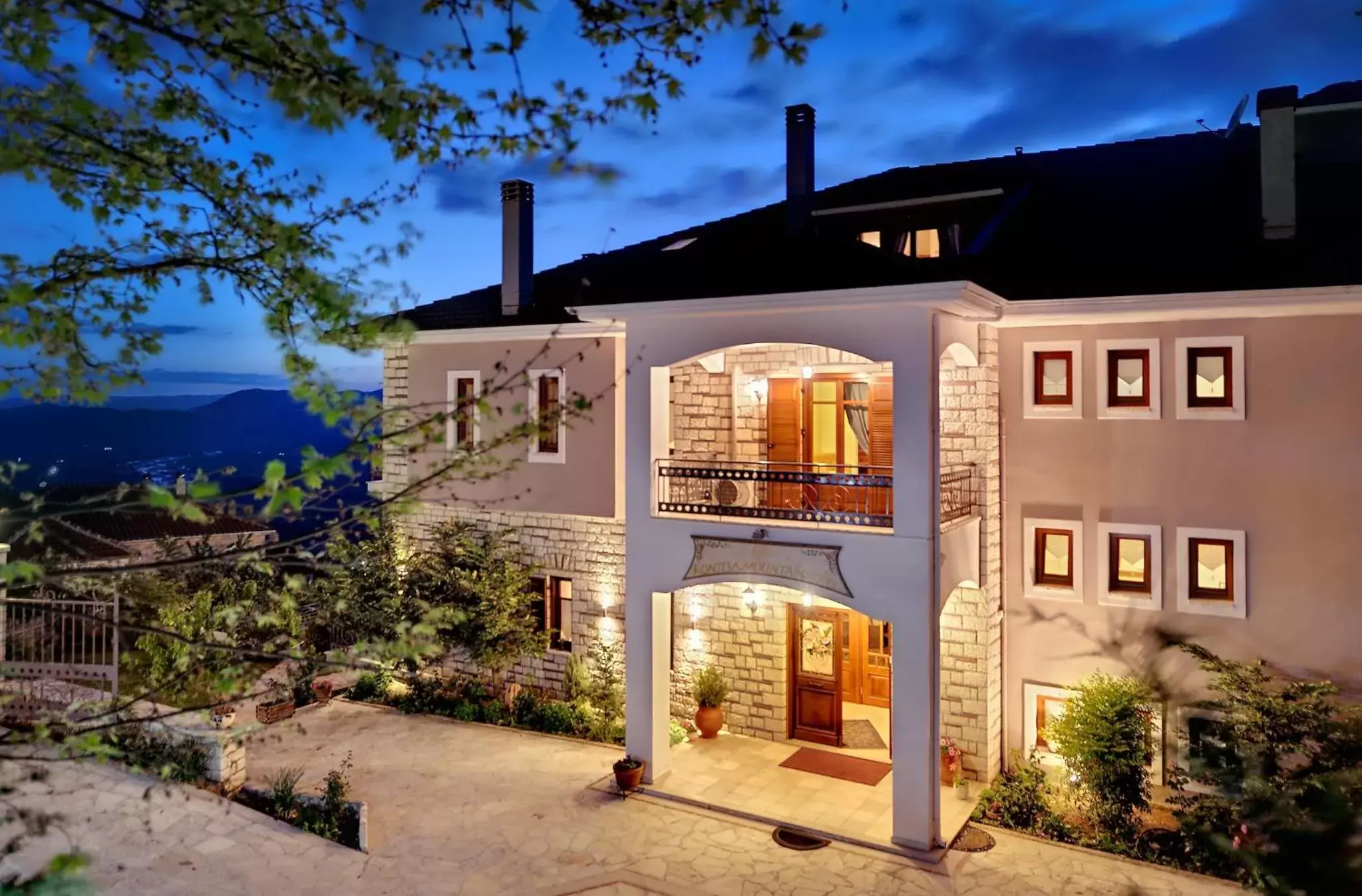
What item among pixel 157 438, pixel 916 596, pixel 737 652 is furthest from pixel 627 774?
pixel 157 438

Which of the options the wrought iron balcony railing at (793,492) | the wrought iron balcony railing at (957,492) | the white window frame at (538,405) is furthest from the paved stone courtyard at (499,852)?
the white window frame at (538,405)

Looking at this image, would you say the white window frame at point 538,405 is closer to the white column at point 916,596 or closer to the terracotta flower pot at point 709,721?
the terracotta flower pot at point 709,721

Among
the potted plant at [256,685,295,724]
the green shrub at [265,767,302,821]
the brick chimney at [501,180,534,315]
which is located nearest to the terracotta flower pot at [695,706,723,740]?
the green shrub at [265,767,302,821]

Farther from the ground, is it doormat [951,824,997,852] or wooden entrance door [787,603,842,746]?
wooden entrance door [787,603,842,746]

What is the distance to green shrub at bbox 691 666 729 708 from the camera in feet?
48.1

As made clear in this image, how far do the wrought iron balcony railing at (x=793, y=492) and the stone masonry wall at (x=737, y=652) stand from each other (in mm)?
1559

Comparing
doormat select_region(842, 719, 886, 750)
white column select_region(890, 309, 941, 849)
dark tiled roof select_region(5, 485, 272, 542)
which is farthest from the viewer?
dark tiled roof select_region(5, 485, 272, 542)

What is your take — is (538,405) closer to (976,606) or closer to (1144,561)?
(976,606)

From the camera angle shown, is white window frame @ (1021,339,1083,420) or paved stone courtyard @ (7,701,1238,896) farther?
white window frame @ (1021,339,1083,420)

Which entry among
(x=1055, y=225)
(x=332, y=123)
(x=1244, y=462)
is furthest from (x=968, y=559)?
(x=332, y=123)

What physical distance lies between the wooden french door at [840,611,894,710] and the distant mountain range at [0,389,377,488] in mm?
9275

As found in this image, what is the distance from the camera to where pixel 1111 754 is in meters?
11.0

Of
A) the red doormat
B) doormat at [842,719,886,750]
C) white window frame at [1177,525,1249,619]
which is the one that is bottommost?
the red doormat

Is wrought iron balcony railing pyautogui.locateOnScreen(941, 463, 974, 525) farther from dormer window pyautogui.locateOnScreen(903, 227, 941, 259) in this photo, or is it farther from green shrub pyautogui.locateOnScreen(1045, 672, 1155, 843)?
dormer window pyautogui.locateOnScreen(903, 227, 941, 259)
